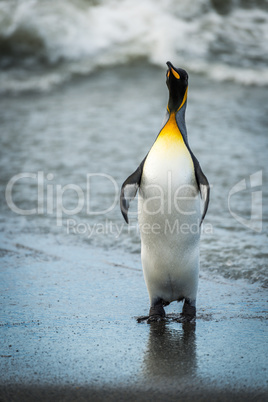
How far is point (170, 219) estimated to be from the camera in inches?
126

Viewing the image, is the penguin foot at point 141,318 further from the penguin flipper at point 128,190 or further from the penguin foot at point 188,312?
the penguin flipper at point 128,190

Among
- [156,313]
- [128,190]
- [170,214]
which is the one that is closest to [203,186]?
[170,214]

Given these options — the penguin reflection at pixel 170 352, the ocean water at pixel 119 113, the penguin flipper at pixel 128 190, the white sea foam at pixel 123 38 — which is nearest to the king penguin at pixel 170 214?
the penguin flipper at pixel 128 190

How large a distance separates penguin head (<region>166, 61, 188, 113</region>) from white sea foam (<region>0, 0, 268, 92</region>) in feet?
26.7

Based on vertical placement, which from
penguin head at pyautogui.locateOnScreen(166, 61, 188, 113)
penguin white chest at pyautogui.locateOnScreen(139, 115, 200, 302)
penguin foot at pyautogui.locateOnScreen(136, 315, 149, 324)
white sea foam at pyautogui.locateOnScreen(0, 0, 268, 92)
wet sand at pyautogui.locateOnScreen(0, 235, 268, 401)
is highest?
white sea foam at pyautogui.locateOnScreen(0, 0, 268, 92)

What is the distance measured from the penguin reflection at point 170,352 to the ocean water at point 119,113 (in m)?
1.02

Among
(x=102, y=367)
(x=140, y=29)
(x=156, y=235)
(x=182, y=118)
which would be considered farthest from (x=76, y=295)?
(x=140, y=29)

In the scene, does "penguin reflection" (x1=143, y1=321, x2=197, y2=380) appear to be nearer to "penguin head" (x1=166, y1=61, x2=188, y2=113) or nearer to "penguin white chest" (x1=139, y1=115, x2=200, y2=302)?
"penguin white chest" (x1=139, y1=115, x2=200, y2=302)

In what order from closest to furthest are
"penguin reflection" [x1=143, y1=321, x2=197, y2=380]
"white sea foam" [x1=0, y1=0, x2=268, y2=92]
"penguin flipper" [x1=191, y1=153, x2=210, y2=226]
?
1. "penguin reflection" [x1=143, y1=321, x2=197, y2=380]
2. "penguin flipper" [x1=191, y1=153, x2=210, y2=226]
3. "white sea foam" [x1=0, y1=0, x2=268, y2=92]

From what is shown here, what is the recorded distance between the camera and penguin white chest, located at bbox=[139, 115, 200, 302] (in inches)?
125

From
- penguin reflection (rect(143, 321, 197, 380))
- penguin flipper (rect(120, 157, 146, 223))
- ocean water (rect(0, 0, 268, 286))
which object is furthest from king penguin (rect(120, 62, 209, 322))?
ocean water (rect(0, 0, 268, 286))

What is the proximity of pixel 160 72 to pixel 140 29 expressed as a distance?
6.79 feet

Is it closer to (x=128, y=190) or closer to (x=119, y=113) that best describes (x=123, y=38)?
(x=119, y=113)

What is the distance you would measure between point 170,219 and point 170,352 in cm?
77
